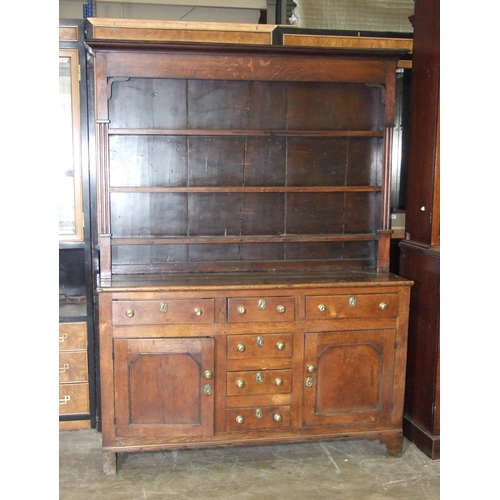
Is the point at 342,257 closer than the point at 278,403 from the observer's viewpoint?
No

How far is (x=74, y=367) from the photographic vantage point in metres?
3.21

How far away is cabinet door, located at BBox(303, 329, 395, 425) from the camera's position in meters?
2.81

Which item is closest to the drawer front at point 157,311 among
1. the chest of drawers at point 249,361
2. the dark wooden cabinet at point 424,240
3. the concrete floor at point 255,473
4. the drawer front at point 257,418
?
the chest of drawers at point 249,361

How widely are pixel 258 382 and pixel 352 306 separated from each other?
62 centimetres

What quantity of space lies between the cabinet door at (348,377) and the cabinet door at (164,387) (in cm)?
52

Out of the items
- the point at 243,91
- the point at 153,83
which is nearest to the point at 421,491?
the point at 243,91

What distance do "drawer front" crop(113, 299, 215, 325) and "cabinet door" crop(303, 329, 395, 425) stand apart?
1.96 feet

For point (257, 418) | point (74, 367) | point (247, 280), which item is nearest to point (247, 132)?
point (247, 280)

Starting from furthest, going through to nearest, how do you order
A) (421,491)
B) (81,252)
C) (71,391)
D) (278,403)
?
(81,252) → (71,391) → (278,403) → (421,491)

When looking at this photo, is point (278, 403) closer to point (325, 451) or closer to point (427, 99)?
point (325, 451)

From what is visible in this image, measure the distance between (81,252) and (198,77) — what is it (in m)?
1.41

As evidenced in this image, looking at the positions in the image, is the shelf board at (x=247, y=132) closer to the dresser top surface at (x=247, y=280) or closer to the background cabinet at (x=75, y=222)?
the background cabinet at (x=75, y=222)

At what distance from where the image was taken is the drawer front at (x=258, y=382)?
2.75 metres
